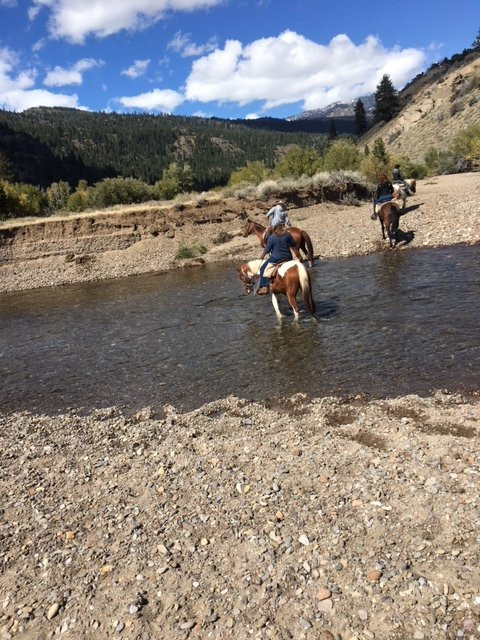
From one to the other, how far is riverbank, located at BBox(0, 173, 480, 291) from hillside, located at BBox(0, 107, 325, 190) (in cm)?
8653

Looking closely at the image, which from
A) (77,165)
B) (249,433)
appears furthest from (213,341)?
(77,165)

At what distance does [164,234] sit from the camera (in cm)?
3152

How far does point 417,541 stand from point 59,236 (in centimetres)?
3232

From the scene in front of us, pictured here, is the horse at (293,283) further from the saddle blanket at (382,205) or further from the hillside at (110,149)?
the hillside at (110,149)

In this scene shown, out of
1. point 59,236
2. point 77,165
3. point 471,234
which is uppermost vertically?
point 77,165

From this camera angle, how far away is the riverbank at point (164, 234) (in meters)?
25.9

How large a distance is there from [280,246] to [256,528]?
8.96 m

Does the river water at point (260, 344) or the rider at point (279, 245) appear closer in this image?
the river water at point (260, 344)

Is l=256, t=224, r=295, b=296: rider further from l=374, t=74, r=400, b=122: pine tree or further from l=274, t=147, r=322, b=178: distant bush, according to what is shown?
l=374, t=74, r=400, b=122: pine tree

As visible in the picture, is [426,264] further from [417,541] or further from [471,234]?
[417,541]

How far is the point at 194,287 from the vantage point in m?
20.6

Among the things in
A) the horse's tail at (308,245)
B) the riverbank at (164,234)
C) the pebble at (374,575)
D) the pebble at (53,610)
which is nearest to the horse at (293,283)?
the horse's tail at (308,245)

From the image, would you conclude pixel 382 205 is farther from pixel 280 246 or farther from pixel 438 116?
pixel 438 116

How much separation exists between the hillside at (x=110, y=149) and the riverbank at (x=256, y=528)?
374 feet
